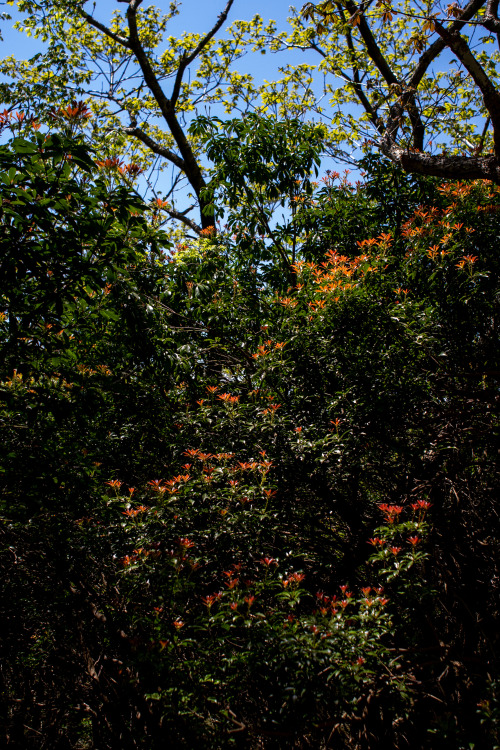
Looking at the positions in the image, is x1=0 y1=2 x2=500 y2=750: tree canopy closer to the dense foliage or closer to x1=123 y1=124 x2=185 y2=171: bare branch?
the dense foliage

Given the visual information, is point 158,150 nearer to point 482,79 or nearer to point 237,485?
point 482,79

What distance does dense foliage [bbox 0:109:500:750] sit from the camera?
2.87 m

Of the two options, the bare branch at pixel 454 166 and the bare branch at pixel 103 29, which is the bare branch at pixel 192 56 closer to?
the bare branch at pixel 103 29

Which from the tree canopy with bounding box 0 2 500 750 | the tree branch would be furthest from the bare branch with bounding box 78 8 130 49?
the tree canopy with bounding box 0 2 500 750

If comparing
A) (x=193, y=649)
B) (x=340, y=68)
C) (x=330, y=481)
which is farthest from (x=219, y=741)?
(x=340, y=68)

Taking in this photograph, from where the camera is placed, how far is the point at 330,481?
356 cm

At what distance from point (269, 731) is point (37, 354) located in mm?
2753

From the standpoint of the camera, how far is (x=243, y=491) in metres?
3.24

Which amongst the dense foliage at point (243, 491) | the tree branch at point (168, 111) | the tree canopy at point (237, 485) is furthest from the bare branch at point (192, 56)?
the dense foliage at point (243, 491)

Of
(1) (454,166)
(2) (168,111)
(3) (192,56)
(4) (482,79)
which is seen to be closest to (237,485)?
(1) (454,166)

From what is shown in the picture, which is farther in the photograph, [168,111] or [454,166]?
[168,111]

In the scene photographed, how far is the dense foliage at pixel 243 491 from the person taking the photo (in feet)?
9.43

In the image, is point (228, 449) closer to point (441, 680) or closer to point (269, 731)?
point (269, 731)

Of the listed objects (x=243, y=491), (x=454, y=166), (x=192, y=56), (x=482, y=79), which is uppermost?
(x=192, y=56)
